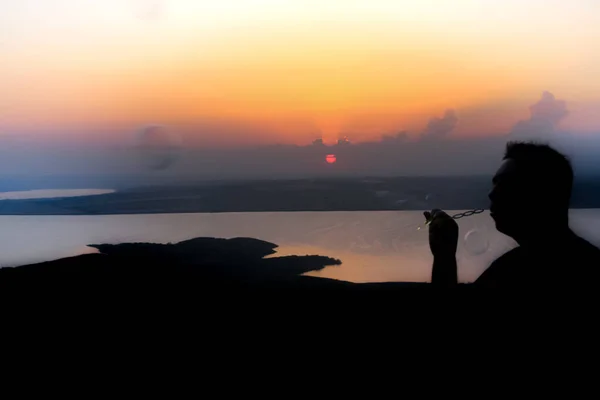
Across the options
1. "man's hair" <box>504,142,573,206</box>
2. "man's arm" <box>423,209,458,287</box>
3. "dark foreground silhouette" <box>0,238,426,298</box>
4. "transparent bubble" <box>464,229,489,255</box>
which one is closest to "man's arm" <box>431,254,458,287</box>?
"man's arm" <box>423,209,458,287</box>

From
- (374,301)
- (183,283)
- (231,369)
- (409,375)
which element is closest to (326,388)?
(409,375)

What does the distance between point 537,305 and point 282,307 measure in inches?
90.1

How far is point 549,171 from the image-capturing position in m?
1.37

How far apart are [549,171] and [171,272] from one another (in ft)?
20.1

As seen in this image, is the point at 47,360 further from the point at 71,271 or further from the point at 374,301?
the point at 71,271

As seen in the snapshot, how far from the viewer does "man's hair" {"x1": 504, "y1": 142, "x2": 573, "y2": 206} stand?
4.50 feet

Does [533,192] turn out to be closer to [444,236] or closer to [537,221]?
[537,221]

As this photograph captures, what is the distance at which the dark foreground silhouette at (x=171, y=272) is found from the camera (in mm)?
4469

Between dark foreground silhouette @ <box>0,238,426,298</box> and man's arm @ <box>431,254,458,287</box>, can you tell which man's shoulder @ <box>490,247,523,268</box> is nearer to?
man's arm @ <box>431,254,458,287</box>

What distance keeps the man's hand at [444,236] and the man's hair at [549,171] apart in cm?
28

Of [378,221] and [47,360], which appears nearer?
[47,360]

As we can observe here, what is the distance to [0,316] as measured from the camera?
296 centimetres

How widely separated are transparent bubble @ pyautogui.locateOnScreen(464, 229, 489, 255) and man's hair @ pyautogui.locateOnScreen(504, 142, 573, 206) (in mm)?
786

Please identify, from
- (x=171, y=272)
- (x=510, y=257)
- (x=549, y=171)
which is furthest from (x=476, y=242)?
(x=171, y=272)
